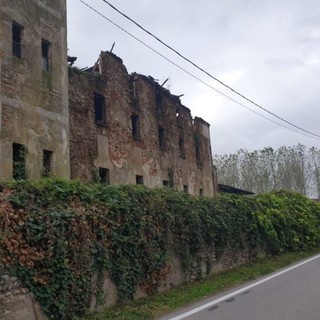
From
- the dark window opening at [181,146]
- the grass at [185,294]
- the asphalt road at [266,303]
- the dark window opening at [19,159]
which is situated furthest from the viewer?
the dark window opening at [181,146]

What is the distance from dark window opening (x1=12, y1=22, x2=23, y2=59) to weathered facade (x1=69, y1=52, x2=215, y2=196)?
13.9 feet

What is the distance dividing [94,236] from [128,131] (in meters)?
14.5

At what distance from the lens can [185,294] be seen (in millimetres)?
10008

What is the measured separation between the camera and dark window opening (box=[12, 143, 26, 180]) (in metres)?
13.4

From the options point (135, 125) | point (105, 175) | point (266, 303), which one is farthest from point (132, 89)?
point (266, 303)

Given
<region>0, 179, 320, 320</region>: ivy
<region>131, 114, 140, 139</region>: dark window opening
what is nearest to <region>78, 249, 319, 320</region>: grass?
<region>0, 179, 320, 320</region>: ivy

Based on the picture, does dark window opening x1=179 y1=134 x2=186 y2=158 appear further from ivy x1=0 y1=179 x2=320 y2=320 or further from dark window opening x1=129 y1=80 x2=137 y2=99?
ivy x1=0 y1=179 x2=320 y2=320

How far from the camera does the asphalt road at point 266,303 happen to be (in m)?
7.29

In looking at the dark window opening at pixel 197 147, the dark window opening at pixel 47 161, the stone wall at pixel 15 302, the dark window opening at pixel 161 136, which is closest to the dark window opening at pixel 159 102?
the dark window opening at pixel 161 136

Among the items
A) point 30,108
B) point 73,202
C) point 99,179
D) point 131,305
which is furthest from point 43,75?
point 131,305

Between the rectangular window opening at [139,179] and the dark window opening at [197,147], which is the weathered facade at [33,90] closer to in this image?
the rectangular window opening at [139,179]

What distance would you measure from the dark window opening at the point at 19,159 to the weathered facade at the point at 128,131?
4.07 meters

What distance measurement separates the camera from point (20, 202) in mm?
7203

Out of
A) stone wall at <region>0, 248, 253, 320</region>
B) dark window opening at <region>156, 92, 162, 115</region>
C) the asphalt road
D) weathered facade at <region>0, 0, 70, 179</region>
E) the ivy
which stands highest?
dark window opening at <region>156, 92, 162, 115</region>
